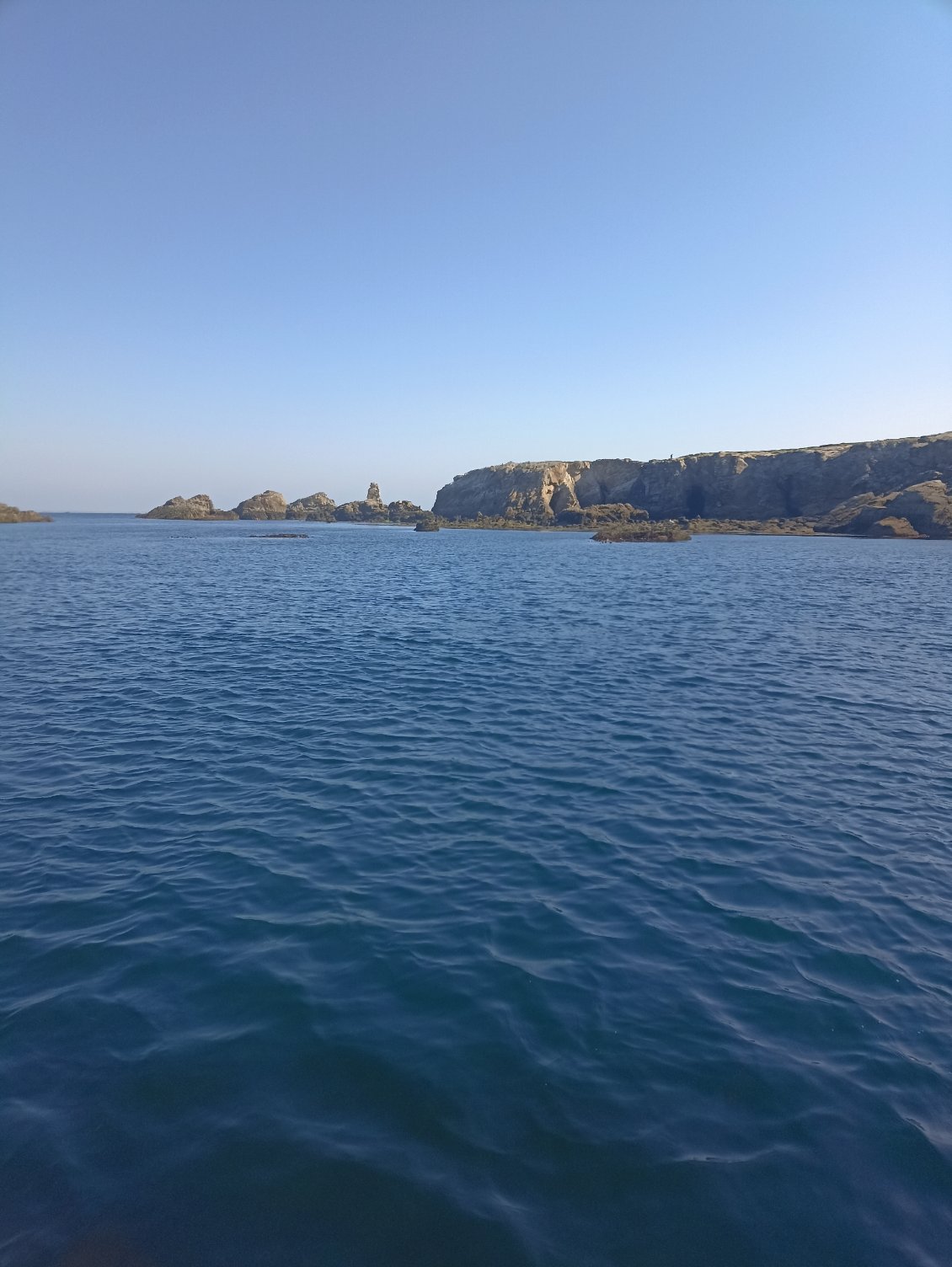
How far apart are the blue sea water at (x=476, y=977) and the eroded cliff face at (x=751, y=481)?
137m

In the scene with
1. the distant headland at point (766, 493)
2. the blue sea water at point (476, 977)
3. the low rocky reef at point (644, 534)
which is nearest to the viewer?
the blue sea water at point (476, 977)

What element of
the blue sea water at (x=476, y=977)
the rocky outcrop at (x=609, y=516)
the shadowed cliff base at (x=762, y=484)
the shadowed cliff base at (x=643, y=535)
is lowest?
the blue sea water at (x=476, y=977)

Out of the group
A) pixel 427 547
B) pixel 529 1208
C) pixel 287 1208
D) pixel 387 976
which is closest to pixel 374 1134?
pixel 287 1208

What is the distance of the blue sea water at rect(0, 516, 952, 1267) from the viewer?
18.5 feet

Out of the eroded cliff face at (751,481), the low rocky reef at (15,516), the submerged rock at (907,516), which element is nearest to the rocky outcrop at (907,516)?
A: the submerged rock at (907,516)

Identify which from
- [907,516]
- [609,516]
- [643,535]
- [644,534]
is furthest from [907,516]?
[609,516]

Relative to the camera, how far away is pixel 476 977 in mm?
8523

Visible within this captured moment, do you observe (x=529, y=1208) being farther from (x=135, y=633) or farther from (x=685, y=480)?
(x=685, y=480)

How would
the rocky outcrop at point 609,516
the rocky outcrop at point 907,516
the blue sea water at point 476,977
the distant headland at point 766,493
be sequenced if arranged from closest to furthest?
the blue sea water at point 476,977 → the rocky outcrop at point 907,516 → the distant headland at point 766,493 → the rocky outcrop at point 609,516

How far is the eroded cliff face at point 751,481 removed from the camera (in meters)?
134

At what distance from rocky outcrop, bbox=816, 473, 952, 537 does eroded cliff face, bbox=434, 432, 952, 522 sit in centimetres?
1015

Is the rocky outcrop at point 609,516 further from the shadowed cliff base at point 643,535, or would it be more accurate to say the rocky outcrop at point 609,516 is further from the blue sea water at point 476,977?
the blue sea water at point 476,977

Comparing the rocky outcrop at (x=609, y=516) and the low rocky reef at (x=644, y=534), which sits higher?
the rocky outcrop at (x=609, y=516)

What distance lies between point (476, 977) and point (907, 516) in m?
131
